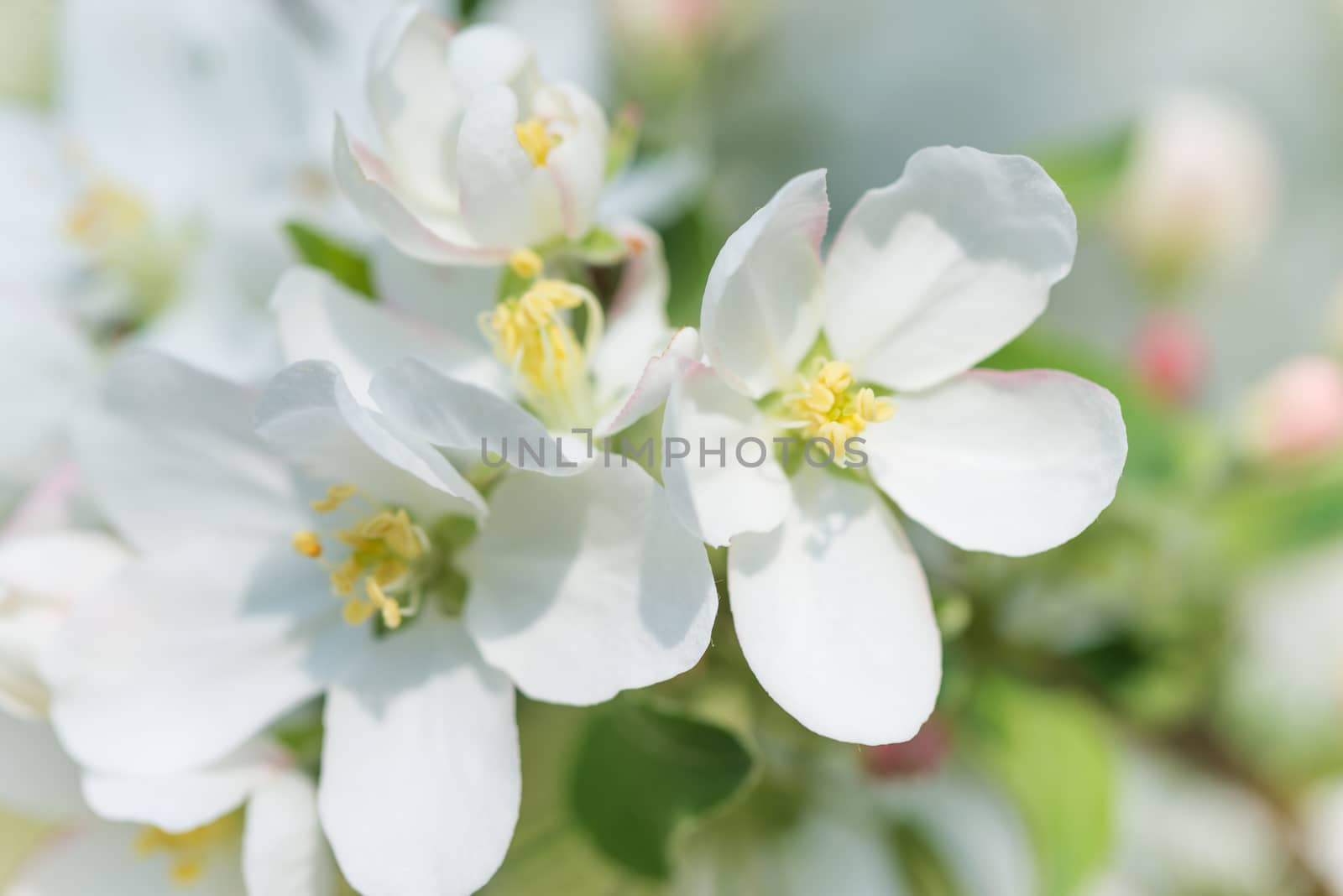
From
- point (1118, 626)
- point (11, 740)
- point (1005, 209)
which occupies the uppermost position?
point (1005, 209)

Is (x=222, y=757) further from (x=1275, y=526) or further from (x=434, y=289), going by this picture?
(x=1275, y=526)

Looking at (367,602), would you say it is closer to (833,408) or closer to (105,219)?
(833,408)

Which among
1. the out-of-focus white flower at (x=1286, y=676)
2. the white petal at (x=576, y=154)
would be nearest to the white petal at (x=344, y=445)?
the white petal at (x=576, y=154)

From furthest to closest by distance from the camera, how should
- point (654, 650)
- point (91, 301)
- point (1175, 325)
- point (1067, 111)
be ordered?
point (1067, 111) < point (1175, 325) < point (91, 301) < point (654, 650)

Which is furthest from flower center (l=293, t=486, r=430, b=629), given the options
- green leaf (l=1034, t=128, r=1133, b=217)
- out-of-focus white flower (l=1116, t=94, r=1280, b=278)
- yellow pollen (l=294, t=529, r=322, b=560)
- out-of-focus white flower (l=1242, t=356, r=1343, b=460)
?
out-of-focus white flower (l=1116, t=94, r=1280, b=278)

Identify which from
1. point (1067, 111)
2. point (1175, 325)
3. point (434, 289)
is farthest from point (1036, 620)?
point (1067, 111)

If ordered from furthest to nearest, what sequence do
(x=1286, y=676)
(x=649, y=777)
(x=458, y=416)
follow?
(x=1286, y=676) → (x=649, y=777) → (x=458, y=416)

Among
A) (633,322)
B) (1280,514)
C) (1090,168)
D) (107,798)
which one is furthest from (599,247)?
(1280,514)

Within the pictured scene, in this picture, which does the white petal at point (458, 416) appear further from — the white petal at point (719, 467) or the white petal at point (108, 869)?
the white petal at point (108, 869)
